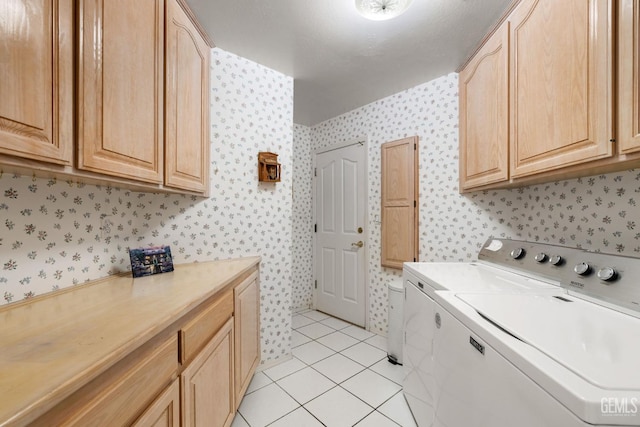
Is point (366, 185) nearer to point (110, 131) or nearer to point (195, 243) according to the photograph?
point (195, 243)

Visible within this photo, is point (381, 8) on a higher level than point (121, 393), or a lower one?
higher

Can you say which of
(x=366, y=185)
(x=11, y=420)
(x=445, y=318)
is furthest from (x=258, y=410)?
(x=366, y=185)

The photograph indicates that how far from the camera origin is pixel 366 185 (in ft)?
9.26

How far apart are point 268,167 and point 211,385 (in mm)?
1497

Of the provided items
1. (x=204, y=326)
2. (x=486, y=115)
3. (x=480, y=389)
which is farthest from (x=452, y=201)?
(x=204, y=326)

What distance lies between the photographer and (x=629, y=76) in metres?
0.84

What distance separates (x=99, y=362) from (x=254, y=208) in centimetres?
157

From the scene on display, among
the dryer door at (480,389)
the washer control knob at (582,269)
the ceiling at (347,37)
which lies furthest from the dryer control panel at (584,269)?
the ceiling at (347,37)

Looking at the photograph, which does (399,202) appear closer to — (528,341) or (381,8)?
(381,8)

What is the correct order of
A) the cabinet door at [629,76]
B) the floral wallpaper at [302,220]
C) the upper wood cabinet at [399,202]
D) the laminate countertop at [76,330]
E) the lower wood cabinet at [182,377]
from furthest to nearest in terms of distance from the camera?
the floral wallpaper at [302,220] → the upper wood cabinet at [399,202] → the cabinet door at [629,76] → the lower wood cabinet at [182,377] → the laminate countertop at [76,330]

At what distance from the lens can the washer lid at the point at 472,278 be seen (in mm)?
1158

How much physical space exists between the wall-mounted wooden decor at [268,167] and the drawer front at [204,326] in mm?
995

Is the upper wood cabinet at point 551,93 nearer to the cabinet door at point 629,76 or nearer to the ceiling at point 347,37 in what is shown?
the cabinet door at point 629,76

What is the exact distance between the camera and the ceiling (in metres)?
1.49
